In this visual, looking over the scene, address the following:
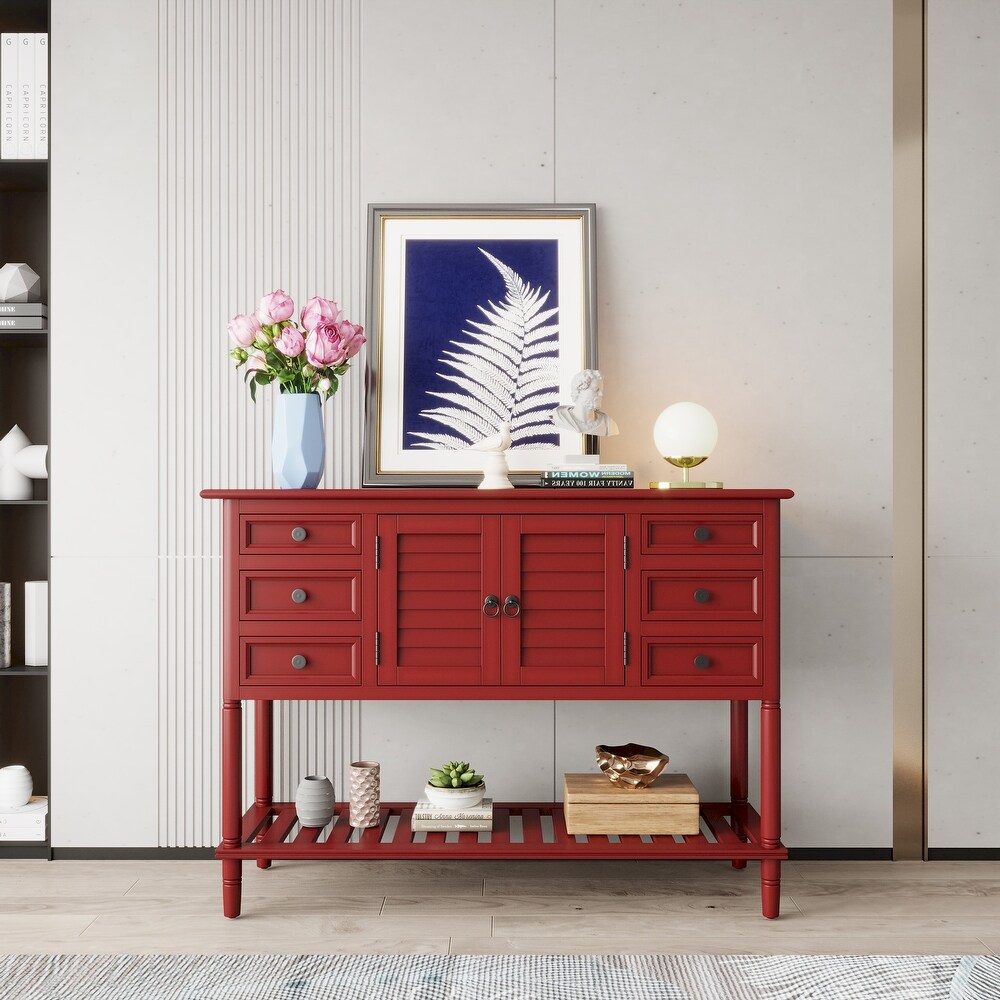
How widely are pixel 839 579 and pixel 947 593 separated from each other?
32 cm

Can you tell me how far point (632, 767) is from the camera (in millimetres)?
2172

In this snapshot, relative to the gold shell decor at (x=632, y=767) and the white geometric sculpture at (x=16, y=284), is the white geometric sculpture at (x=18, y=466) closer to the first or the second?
the white geometric sculpture at (x=16, y=284)

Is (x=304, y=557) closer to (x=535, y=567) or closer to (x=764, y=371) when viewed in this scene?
(x=535, y=567)

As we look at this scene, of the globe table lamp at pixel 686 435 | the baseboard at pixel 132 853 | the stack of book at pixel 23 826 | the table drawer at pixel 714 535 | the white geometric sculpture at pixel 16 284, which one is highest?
the white geometric sculpture at pixel 16 284

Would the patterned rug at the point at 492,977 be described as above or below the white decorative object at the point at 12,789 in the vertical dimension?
below

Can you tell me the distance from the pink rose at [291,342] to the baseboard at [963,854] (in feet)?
7.46

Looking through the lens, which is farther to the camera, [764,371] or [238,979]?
[764,371]

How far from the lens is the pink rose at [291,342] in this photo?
2.15 meters

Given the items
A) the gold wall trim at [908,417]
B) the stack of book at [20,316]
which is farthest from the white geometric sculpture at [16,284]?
the gold wall trim at [908,417]

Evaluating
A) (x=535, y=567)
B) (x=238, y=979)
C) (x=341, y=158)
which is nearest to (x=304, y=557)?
(x=535, y=567)

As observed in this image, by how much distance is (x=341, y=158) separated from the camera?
8.17ft

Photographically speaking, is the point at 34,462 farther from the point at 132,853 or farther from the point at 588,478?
the point at 588,478

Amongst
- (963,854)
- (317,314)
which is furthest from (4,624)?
(963,854)

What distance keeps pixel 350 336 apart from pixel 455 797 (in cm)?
122
